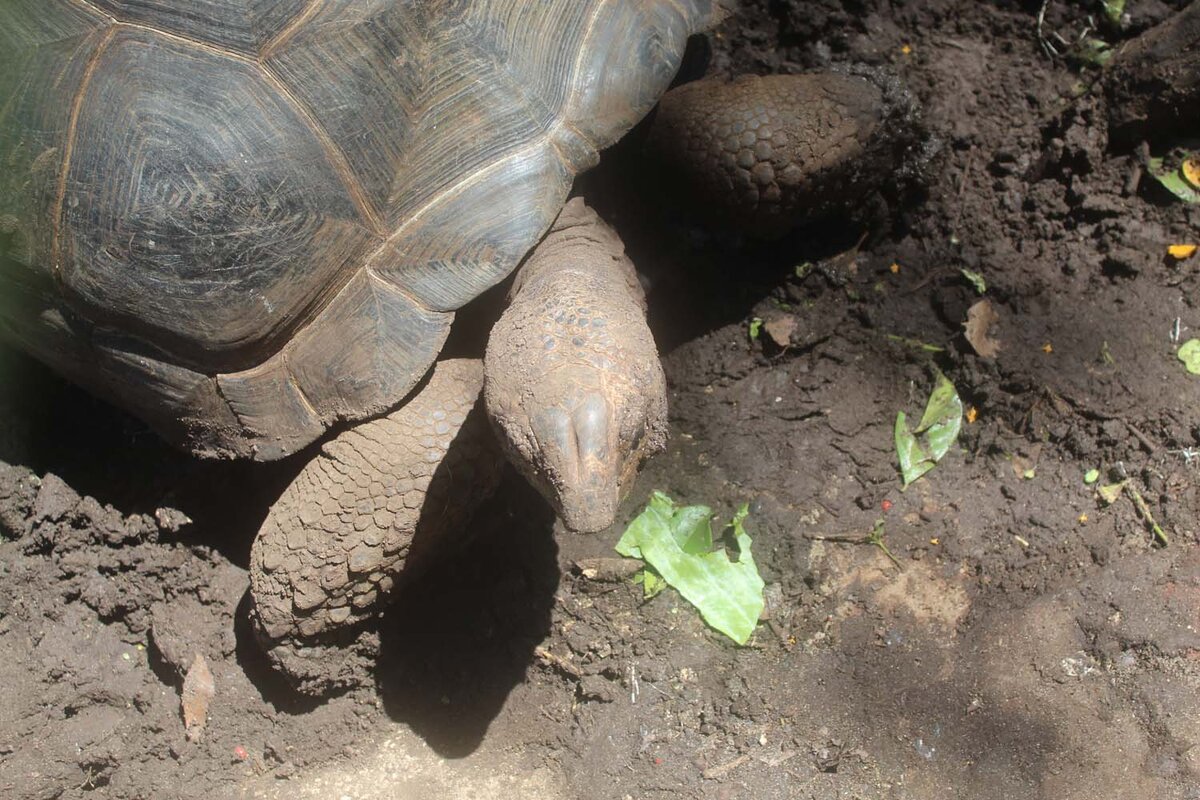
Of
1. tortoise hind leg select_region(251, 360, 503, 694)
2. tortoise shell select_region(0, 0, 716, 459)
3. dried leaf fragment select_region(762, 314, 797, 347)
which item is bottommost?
dried leaf fragment select_region(762, 314, 797, 347)

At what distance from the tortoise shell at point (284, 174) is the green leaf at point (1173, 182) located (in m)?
1.75

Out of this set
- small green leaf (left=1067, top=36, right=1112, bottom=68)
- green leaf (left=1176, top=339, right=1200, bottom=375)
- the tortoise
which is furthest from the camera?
small green leaf (left=1067, top=36, right=1112, bottom=68)

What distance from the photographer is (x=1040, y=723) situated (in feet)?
8.33

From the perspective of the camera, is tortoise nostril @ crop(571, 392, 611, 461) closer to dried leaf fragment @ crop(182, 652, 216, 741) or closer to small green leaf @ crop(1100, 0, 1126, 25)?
dried leaf fragment @ crop(182, 652, 216, 741)

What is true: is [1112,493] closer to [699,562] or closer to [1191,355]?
[1191,355]

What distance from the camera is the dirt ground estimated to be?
260 centimetres

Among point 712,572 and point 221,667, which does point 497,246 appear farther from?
point 221,667

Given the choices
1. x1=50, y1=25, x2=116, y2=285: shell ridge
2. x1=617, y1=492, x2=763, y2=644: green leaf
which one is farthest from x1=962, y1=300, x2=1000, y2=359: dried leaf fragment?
x1=50, y1=25, x2=116, y2=285: shell ridge

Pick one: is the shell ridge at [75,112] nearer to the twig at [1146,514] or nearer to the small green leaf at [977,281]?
the small green leaf at [977,281]

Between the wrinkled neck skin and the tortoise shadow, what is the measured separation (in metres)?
0.73

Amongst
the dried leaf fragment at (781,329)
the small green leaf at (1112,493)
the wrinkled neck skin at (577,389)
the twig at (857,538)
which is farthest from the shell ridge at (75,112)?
the small green leaf at (1112,493)

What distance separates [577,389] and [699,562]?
1.03m

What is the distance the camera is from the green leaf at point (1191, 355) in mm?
2818

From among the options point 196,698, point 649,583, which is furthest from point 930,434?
point 196,698
